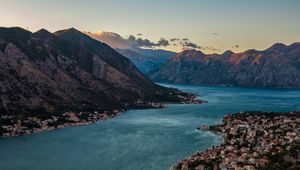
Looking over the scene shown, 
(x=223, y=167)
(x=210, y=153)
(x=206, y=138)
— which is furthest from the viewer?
(x=206, y=138)

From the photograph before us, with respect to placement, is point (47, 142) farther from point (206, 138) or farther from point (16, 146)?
point (206, 138)

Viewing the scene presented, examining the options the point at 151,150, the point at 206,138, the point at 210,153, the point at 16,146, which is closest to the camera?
the point at 210,153

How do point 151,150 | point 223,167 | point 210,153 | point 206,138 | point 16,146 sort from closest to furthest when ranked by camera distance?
point 223,167
point 210,153
point 151,150
point 16,146
point 206,138

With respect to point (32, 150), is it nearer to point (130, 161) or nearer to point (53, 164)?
point (53, 164)

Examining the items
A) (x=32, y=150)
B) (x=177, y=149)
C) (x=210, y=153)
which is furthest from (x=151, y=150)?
(x=32, y=150)

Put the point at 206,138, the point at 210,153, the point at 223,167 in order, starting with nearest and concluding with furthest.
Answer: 1. the point at 223,167
2. the point at 210,153
3. the point at 206,138

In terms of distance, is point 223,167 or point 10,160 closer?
point 223,167

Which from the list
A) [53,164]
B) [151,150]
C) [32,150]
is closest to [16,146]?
[32,150]

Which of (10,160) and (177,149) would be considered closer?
(10,160)

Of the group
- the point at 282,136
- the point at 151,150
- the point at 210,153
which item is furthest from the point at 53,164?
the point at 282,136
